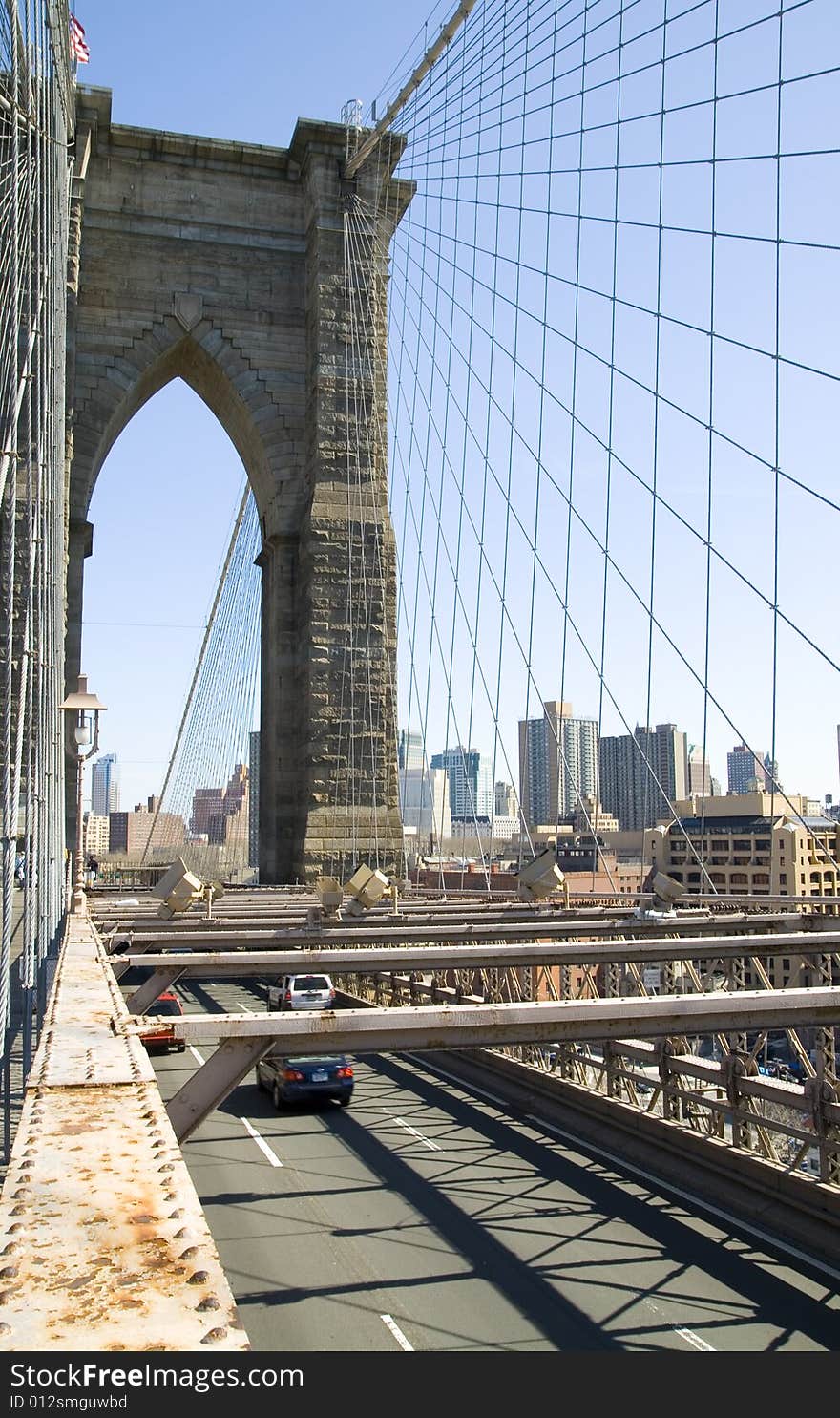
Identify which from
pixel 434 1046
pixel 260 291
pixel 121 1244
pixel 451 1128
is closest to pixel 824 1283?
pixel 434 1046

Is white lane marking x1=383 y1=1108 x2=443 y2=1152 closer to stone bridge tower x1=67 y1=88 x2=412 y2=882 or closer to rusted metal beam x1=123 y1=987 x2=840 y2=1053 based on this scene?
rusted metal beam x1=123 y1=987 x2=840 y2=1053

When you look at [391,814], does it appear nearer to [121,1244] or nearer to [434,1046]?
[434,1046]

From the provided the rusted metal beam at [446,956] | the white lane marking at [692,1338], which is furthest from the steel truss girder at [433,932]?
the white lane marking at [692,1338]

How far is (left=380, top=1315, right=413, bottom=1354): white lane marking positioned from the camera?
22.4 feet

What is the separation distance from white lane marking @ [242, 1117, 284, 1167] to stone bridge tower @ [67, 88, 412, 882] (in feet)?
31.2

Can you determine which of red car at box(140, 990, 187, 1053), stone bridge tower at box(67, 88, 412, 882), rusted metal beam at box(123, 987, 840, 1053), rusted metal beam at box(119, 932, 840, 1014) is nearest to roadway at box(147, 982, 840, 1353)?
rusted metal beam at box(123, 987, 840, 1053)

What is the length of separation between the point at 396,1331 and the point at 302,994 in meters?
12.2

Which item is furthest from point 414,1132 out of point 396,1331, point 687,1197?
point 396,1331

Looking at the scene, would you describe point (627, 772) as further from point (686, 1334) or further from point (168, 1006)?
point (686, 1334)

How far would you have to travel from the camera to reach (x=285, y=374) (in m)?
25.9
